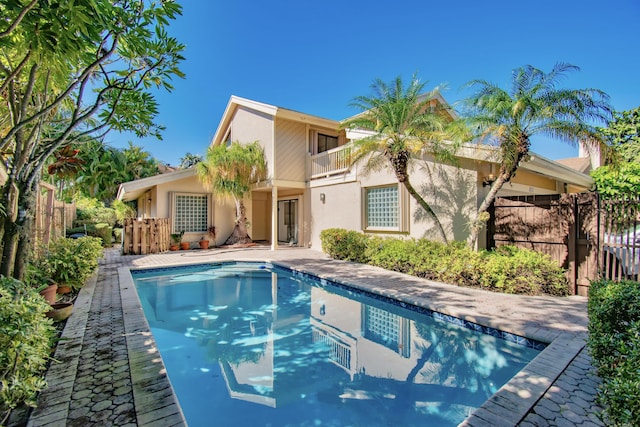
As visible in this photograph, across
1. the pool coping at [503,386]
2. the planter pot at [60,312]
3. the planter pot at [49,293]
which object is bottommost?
the pool coping at [503,386]

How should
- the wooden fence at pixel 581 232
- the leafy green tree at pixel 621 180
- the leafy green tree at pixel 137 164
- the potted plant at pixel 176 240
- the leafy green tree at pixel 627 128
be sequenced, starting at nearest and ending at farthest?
the wooden fence at pixel 581 232
the leafy green tree at pixel 621 180
the potted plant at pixel 176 240
the leafy green tree at pixel 627 128
the leafy green tree at pixel 137 164

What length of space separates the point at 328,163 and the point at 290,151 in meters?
2.44

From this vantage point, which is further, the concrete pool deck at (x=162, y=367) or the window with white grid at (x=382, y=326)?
the window with white grid at (x=382, y=326)

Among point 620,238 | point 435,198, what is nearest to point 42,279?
point 435,198

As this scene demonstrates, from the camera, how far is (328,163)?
52.9 ft

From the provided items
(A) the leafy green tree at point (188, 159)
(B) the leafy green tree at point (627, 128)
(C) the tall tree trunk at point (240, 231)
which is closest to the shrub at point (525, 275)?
(C) the tall tree trunk at point (240, 231)

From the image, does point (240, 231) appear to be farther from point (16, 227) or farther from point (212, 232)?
point (16, 227)

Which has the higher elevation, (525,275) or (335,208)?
(335,208)

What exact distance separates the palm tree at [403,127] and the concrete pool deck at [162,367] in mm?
3873

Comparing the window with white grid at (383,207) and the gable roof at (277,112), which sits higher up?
the gable roof at (277,112)

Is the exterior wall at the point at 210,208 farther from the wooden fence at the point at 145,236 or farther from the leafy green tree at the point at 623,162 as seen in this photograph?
the leafy green tree at the point at 623,162

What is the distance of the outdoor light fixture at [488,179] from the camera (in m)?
10.4

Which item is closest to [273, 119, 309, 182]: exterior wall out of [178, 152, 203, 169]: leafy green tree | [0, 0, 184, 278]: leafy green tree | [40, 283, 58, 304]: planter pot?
[0, 0, 184, 278]: leafy green tree

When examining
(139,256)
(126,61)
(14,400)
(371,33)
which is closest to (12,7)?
(126,61)
